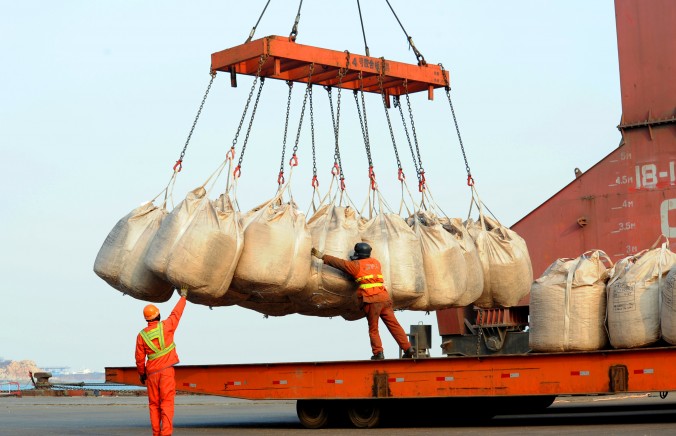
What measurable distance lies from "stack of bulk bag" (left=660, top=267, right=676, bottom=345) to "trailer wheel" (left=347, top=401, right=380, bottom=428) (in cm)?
310

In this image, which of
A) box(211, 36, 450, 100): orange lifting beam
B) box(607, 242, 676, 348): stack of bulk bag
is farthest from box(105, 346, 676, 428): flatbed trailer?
box(211, 36, 450, 100): orange lifting beam

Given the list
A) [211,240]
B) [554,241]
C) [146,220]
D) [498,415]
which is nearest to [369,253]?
[211,240]

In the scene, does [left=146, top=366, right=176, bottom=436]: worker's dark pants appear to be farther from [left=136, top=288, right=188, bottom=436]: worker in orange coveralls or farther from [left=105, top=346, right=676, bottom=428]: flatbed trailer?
[left=105, top=346, right=676, bottom=428]: flatbed trailer

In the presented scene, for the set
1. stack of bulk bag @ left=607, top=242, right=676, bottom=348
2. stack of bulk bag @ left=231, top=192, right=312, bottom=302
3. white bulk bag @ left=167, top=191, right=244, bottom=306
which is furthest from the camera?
stack of bulk bag @ left=231, top=192, right=312, bottom=302

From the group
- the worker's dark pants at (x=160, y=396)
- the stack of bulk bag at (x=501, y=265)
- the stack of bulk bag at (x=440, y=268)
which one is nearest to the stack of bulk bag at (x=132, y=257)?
the worker's dark pants at (x=160, y=396)

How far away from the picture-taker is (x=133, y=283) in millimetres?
11234

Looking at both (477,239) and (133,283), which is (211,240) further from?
(477,239)

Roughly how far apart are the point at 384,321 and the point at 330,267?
0.85 metres

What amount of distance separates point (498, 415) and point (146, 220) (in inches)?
202

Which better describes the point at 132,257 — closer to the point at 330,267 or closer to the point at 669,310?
the point at 330,267

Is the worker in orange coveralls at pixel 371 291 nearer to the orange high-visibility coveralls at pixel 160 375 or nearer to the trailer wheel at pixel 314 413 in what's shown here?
the trailer wheel at pixel 314 413

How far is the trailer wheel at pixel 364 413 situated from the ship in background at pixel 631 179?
3793 millimetres

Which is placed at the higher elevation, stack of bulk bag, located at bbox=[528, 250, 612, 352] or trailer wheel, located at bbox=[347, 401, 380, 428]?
stack of bulk bag, located at bbox=[528, 250, 612, 352]

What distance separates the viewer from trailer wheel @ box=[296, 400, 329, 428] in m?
11.5
